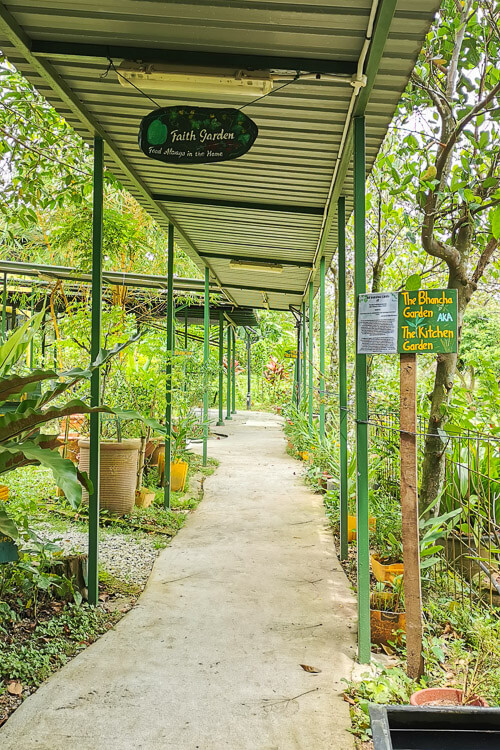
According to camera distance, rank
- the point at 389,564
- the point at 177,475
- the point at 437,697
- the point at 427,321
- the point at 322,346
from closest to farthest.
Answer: the point at 437,697 < the point at 427,321 < the point at 389,564 < the point at 177,475 < the point at 322,346

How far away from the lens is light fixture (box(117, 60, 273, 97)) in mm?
2668

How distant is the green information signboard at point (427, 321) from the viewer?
2.58 m

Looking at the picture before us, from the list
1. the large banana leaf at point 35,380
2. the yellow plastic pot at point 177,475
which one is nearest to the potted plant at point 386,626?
the large banana leaf at point 35,380

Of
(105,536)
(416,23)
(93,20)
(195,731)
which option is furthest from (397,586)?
(93,20)

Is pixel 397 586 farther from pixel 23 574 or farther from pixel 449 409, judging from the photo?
pixel 23 574

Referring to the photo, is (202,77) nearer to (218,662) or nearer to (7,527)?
(7,527)

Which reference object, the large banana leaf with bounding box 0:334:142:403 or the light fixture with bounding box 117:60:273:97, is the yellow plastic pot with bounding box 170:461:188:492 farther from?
the light fixture with bounding box 117:60:273:97

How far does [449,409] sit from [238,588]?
5.85 feet

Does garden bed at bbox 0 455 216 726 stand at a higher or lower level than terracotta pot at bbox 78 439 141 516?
lower

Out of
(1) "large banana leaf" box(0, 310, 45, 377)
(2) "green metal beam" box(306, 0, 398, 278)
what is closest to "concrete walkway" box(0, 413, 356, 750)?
(1) "large banana leaf" box(0, 310, 45, 377)

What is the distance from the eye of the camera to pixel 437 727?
1.15 metres

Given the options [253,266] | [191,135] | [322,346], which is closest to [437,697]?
[191,135]

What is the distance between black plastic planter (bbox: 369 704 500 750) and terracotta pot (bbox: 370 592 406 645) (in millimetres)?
2024

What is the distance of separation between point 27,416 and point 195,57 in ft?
5.93
